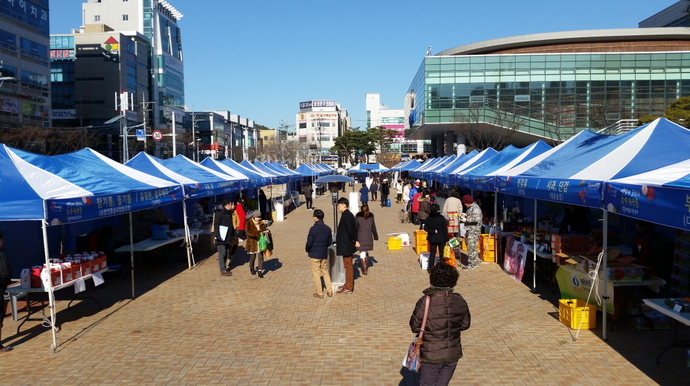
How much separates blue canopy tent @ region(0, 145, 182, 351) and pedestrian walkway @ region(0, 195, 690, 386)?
600 millimetres

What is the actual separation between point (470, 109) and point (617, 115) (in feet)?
43.8

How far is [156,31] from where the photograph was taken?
9488 cm

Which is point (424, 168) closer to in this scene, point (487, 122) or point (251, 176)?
point (251, 176)

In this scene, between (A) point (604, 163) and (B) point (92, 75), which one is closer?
(A) point (604, 163)

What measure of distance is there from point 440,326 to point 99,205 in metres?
6.02

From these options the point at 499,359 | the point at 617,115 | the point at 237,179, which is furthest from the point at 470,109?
the point at 499,359

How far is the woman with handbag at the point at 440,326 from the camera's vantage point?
4.00m

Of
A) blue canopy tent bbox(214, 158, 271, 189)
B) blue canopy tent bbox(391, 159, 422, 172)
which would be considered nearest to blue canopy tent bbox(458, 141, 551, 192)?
blue canopy tent bbox(214, 158, 271, 189)

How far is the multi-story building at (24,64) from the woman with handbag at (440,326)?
50447mm

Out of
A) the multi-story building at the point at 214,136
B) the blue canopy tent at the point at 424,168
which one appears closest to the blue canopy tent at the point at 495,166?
the blue canopy tent at the point at 424,168

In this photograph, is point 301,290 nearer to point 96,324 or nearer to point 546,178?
point 96,324

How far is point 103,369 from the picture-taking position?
6.05 m

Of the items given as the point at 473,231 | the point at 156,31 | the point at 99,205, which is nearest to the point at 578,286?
the point at 473,231

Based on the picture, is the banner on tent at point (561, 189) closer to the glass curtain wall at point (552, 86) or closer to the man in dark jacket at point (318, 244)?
the man in dark jacket at point (318, 244)
